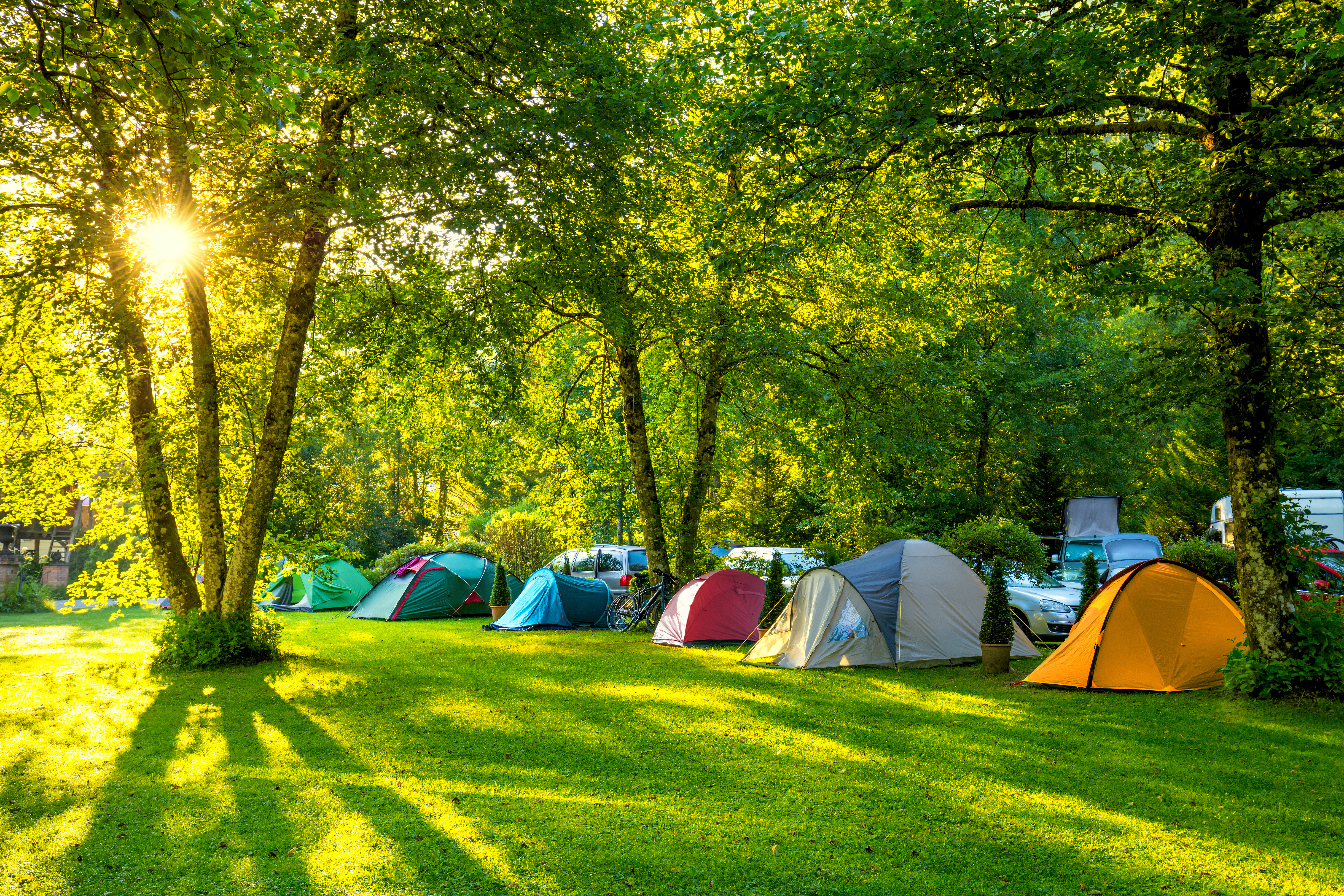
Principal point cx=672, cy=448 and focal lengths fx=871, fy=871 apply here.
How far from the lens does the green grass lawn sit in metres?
4.69

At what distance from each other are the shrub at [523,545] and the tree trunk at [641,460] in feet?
38.6

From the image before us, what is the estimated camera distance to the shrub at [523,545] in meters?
28.5

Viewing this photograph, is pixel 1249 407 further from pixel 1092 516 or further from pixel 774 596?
pixel 1092 516

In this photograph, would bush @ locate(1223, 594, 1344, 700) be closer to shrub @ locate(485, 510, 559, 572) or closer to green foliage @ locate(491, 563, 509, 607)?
green foliage @ locate(491, 563, 509, 607)

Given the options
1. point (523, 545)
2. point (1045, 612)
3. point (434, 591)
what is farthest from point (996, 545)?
point (523, 545)

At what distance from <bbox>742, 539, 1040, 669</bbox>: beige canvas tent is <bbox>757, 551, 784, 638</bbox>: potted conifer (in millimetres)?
1474

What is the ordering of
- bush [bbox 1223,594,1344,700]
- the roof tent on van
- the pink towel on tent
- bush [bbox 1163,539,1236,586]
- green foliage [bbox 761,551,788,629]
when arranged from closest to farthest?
1. bush [bbox 1223,594,1344,700]
2. green foliage [bbox 761,551,788,629]
3. bush [bbox 1163,539,1236,586]
4. the pink towel on tent
5. the roof tent on van

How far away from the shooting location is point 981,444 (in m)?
27.1

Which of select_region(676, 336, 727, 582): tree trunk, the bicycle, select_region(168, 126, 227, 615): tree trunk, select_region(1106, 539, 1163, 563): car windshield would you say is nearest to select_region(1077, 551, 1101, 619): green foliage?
select_region(1106, 539, 1163, 563): car windshield

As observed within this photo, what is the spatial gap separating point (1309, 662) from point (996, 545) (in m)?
9.44

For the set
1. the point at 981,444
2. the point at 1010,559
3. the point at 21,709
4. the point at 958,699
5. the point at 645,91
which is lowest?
the point at 21,709

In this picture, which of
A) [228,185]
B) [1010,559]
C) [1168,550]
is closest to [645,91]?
[228,185]

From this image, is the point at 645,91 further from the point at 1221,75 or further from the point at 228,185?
the point at 1221,75

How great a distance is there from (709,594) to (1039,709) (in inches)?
270
